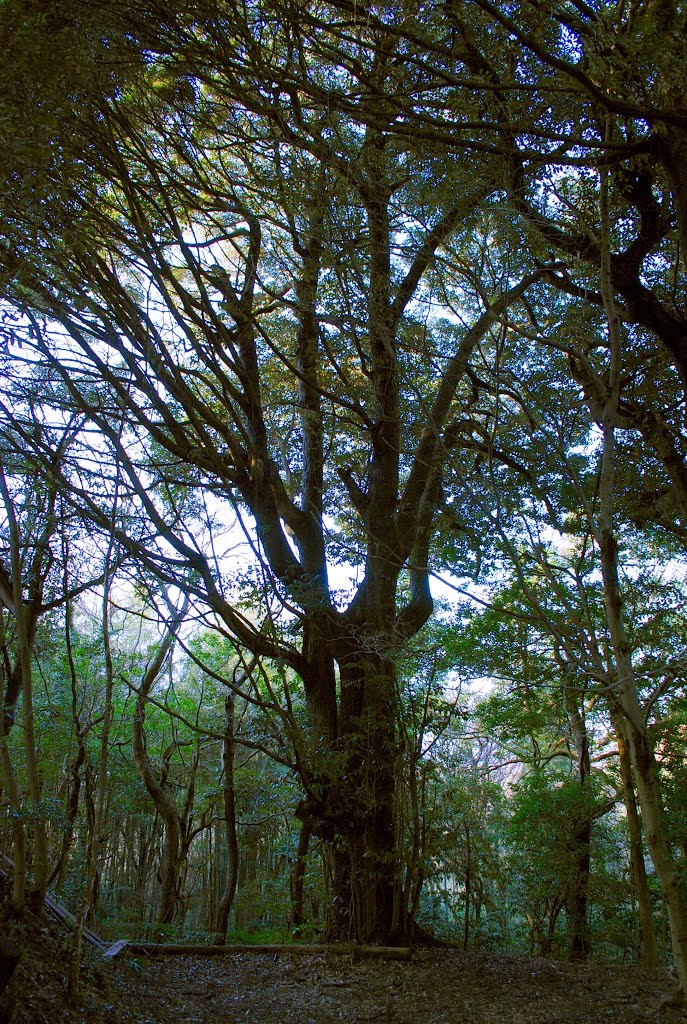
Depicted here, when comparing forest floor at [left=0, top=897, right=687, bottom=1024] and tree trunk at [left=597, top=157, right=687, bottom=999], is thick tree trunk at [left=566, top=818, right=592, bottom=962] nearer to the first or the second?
forest floor at [left=0, top=897, right=687, bottom=1024]

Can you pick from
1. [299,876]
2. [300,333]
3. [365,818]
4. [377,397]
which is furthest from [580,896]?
[300,333]

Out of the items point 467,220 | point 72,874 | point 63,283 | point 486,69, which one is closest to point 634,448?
point 467,220

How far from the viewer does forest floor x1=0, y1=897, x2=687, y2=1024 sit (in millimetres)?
3529

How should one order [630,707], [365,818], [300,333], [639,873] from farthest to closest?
1. [300,333]
2. [639,873]
3. [365,818]
4. [630,707]

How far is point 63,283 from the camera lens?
4.97 metres

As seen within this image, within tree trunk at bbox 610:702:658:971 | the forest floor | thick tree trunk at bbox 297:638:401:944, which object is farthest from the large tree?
tree trunk at bbox 610:702:658:971

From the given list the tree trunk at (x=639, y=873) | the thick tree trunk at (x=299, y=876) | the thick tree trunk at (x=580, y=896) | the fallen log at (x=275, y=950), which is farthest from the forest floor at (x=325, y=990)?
the thick tree trunk at (x=580, y=896)

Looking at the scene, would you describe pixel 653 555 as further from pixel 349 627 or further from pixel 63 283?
pixel 63 283

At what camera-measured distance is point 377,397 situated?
5730mm

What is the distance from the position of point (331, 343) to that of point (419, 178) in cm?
200

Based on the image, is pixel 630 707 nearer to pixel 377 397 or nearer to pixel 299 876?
pixel 377 397

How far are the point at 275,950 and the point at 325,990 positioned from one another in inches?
52.2

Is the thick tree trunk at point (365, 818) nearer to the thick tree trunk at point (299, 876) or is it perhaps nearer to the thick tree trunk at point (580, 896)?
the thick tree trunk at point (299, 876)

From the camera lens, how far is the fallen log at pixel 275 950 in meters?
5.14
